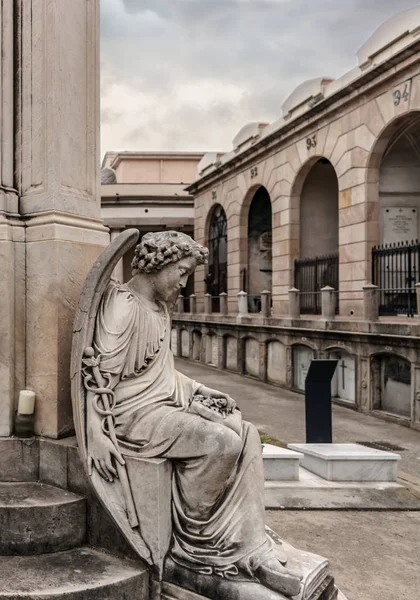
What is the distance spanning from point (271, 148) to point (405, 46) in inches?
281

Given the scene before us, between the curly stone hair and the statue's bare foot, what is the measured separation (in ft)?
5.78

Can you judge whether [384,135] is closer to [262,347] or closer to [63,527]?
[262,347]

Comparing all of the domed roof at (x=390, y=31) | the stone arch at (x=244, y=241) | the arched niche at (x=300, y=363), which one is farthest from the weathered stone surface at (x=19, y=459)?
the stone arch at (x=244, y=241)

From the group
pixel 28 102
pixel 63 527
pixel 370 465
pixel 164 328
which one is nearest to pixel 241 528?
pixel 63 527

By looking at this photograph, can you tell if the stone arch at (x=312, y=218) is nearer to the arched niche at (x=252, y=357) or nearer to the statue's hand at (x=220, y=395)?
the arched niche at (x=252, y=357)

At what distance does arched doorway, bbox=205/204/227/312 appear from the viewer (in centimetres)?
2399

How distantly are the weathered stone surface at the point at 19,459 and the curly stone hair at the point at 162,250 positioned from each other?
138 centimetres

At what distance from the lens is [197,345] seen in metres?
23.7

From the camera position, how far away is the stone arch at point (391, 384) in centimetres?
1189

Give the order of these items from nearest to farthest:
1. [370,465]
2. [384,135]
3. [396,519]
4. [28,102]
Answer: [28,102], [396,519], [370,465], [384,135]

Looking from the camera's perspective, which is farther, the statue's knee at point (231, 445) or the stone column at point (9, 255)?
the stone column at point (9, 255)

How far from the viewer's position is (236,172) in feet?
72.1

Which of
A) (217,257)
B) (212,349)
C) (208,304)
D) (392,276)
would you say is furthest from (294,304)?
(217,257)

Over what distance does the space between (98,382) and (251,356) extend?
52.2 feet
